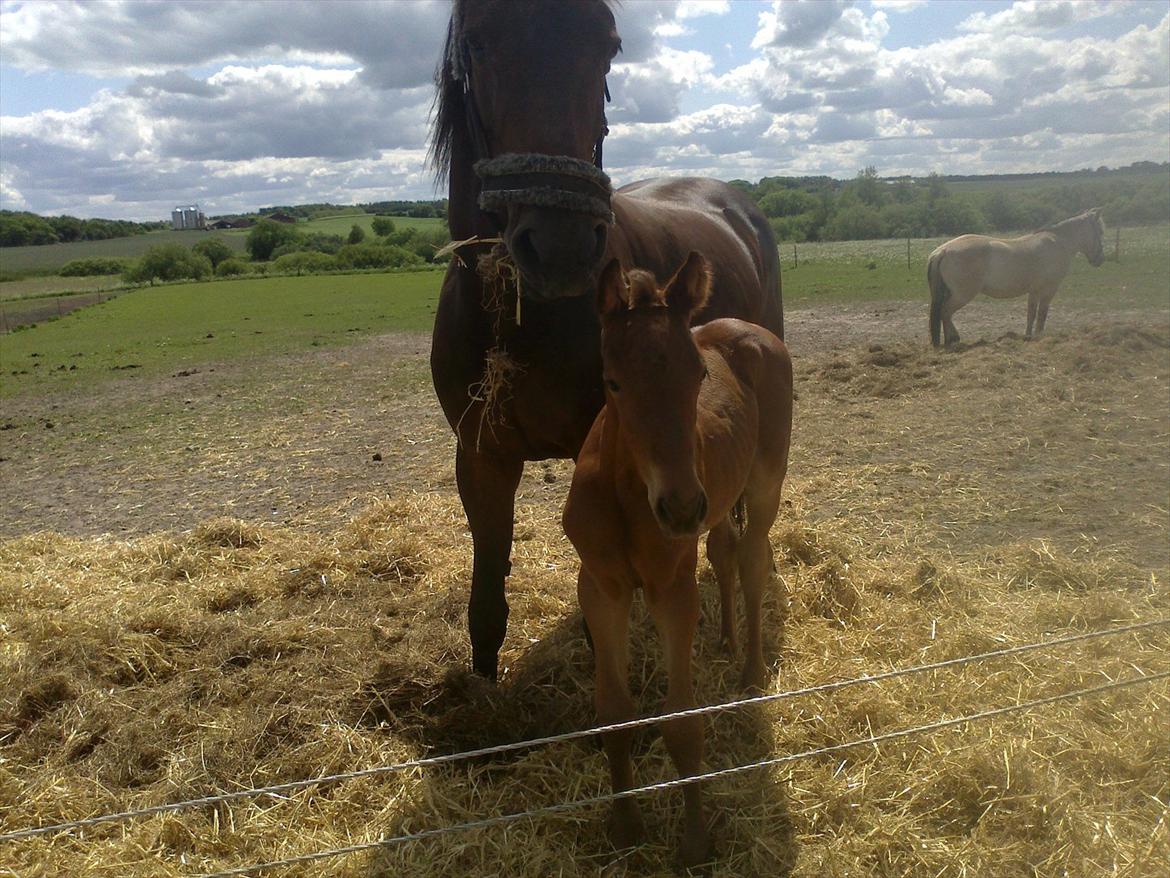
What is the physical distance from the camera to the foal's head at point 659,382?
2.08 meters

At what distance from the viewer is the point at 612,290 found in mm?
2162

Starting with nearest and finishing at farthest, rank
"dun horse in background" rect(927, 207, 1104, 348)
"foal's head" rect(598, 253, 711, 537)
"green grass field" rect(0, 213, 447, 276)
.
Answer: "foal's head" rect(598, 253, 711, 537)
"dun horse in background" rect(927, 207, 1104, 348)
"green grass field" rect(0, 213, 447, 276)

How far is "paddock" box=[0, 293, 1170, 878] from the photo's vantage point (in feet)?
8.47

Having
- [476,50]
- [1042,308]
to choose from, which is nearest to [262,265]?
[1042,308]

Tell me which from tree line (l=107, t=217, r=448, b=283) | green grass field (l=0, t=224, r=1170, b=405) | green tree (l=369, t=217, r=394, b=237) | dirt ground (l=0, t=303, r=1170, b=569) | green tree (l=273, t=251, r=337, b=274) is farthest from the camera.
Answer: green tree (l=369, t=217, r=394, b=237)

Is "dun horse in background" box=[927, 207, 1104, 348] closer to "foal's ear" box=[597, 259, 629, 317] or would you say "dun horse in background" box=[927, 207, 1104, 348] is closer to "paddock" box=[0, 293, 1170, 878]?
"paddock" box=[0, 293, 1170, 878]

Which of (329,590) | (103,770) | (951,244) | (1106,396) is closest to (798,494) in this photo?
(329,590)

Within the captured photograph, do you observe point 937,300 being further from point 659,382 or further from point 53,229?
point 53,229

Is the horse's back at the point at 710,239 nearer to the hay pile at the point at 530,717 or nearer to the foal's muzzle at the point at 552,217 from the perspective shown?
the foal's muzzle at the point at 552,217

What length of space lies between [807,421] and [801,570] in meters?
3.81

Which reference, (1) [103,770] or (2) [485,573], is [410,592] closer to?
(2) [485,573]

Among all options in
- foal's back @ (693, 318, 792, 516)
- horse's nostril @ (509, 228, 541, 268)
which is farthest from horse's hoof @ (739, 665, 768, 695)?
horse's nostril @ (509, 228, 541, 268)

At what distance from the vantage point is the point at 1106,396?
305 inches

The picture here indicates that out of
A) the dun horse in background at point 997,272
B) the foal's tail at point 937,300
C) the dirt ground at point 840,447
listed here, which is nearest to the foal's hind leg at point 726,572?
the dirt ground at point 840,447
